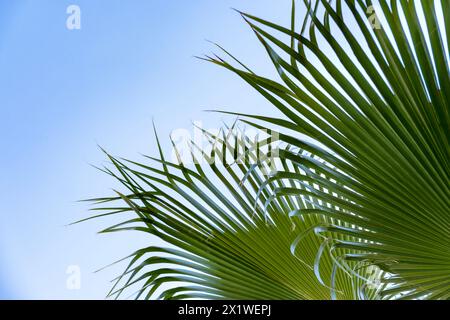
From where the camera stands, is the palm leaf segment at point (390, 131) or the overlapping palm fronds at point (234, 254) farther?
the overlapping palm fronds at point (234, 254)

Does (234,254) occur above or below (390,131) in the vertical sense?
below

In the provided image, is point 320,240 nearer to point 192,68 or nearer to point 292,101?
point 292,101

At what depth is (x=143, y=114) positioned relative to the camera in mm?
4332

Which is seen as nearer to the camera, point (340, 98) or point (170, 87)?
point (340, 98)

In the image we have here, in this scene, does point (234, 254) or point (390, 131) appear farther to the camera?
point (234, 254)

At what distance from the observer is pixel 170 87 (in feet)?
14.3

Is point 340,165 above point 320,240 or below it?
above

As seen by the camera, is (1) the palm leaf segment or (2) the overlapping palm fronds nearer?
(1) the palm leaf segment
